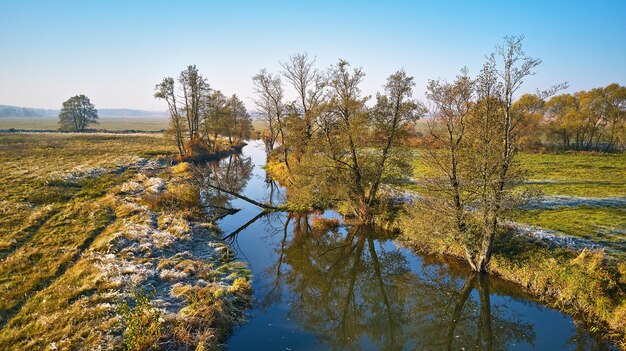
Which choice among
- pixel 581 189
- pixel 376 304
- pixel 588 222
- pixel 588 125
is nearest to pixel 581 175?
pixel 581 189

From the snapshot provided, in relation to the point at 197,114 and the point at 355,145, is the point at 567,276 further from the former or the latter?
the point at 197,114

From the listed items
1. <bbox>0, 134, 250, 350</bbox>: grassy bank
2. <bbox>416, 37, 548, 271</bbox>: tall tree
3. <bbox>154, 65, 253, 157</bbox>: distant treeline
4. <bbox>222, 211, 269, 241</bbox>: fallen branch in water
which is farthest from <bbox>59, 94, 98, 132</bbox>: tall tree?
<bbox>416, 37, 548, 271</bbox>: tall tree

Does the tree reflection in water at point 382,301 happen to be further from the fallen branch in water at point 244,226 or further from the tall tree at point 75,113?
the tall tree at point 75,113

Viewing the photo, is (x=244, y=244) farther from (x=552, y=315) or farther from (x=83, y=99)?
(x=83, y=99)

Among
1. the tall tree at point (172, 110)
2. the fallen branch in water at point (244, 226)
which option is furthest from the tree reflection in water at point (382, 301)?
the tall tree at point (172, 110)

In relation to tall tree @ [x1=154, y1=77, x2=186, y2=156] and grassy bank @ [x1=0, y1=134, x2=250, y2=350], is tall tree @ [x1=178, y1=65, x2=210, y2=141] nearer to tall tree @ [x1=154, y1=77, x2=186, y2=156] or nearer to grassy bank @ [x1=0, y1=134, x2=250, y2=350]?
tall tree @ [x1=154, y1=77, x2=186, y2=156]
